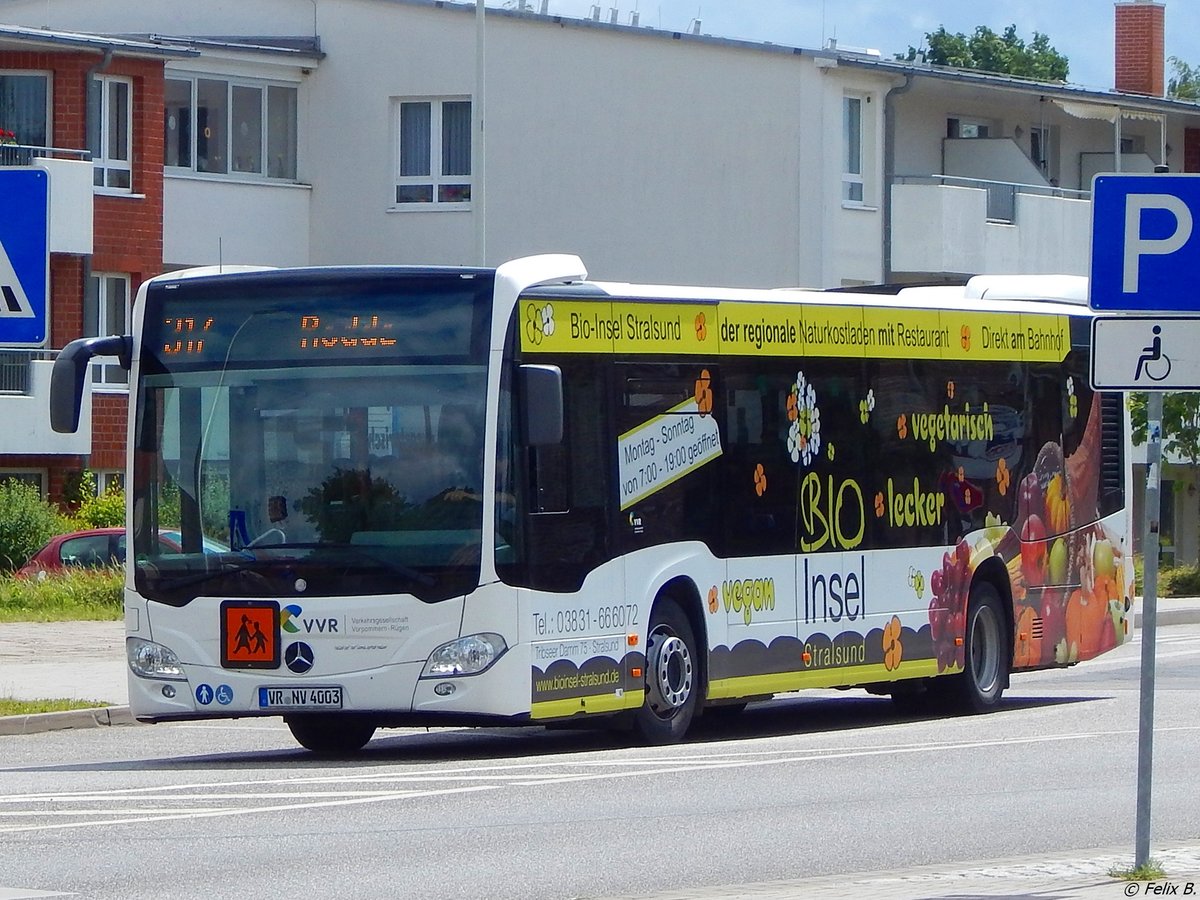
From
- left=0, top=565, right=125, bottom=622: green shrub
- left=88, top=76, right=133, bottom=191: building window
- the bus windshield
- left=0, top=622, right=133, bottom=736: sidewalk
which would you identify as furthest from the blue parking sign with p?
left=88, top=76, right=133, bottom=191: building window

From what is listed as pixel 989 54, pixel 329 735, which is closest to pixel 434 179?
pixel 329 735

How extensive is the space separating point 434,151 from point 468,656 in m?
32.8

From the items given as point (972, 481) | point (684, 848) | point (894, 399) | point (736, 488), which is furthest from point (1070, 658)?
point (684, 848)

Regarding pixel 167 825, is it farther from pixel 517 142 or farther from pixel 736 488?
pixel 517 142

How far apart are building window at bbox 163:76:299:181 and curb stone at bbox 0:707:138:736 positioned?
27.5 meters

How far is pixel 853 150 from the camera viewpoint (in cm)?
4609

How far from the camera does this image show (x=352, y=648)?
46.8ft

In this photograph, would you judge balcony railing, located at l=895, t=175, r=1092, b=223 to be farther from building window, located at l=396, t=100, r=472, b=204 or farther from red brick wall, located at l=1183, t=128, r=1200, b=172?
red brick wall, located at l=1183, t=128, r=1200, b=172

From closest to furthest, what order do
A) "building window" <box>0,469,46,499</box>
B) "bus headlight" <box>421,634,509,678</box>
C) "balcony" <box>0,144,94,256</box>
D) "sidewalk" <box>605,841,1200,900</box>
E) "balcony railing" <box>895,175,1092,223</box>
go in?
"sidewalk" <box>605,841,1200,900</box> < "bus headlight" <box>421,634,509,678</box> < "balcony" <box>0,144,94,256</box> < "building window" <box>0,469,46,499</box> < "balcony railing" <box>895,175,1092,223</box>

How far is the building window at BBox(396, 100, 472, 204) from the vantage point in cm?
4584

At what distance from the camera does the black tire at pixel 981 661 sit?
18625 mm

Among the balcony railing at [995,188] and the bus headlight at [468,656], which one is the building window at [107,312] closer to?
the balcony railing at [995,188]

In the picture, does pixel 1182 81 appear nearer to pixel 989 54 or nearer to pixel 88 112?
pixel 989 54

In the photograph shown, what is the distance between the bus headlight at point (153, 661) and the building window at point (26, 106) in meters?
29.3
